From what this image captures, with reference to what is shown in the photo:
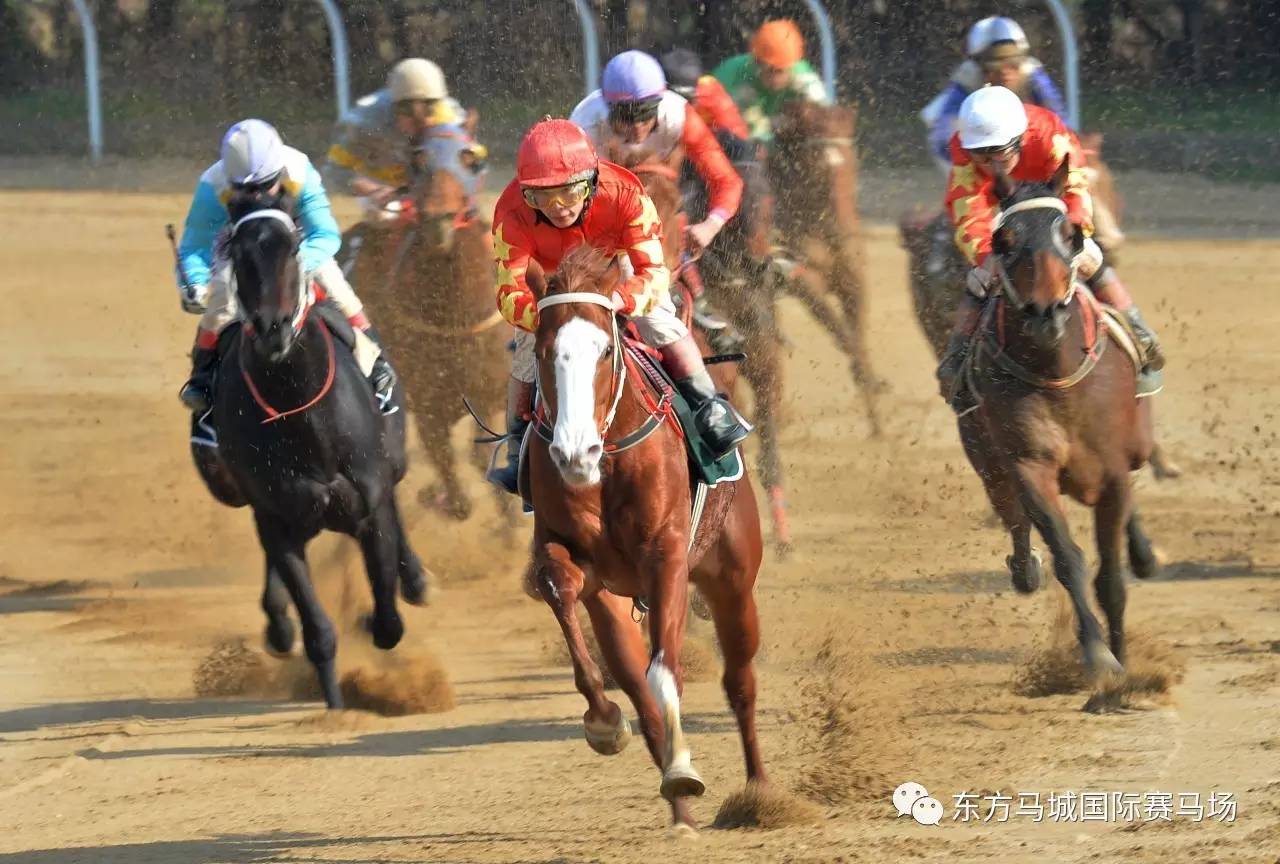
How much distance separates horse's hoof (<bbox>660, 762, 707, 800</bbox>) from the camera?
5742 millimetres

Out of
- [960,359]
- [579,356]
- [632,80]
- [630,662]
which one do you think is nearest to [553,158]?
[579,356]

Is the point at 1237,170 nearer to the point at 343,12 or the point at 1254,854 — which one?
the point at 343,12

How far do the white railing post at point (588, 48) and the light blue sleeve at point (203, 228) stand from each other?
11.2 m

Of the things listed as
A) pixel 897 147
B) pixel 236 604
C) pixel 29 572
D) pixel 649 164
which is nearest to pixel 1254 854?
pixel 649 164

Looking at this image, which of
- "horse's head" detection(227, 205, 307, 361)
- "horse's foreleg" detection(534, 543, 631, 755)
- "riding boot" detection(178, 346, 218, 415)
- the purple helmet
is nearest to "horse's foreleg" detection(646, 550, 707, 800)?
"horse's foreleg" detection(534, 543, 631, 755)

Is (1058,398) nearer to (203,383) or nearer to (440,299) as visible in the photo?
(203,383)

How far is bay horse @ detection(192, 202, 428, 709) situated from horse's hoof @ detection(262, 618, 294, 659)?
383 millimetres

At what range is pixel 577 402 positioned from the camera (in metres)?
5.62

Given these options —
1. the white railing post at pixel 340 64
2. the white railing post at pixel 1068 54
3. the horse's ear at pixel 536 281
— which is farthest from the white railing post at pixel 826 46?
the horse's ear at pixel 536 281

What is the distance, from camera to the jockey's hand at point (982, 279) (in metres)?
8.12

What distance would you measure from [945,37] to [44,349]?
32.0 feet

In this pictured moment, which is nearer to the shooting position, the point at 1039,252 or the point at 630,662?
the point at 630,662

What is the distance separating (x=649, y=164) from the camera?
8602 mm

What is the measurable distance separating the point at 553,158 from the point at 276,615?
3492 millimetres
